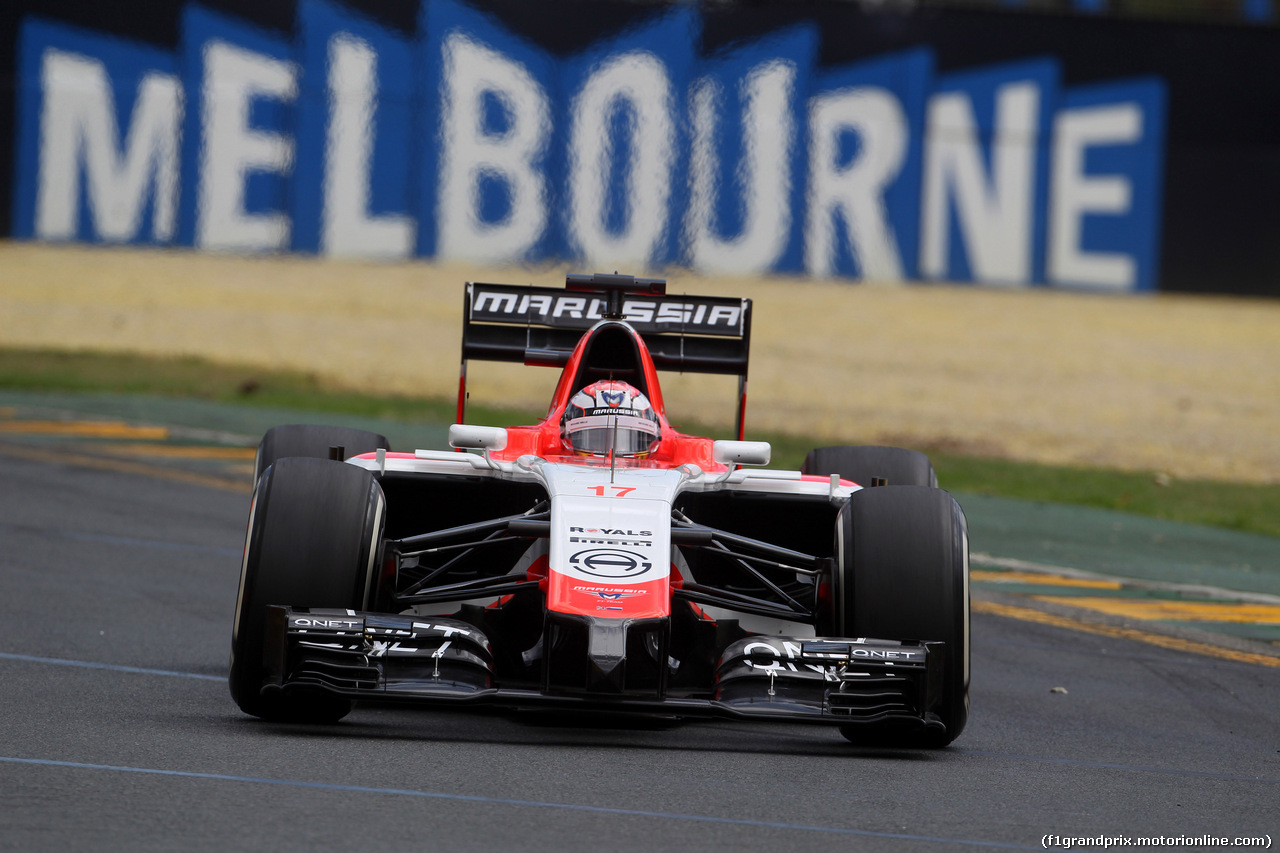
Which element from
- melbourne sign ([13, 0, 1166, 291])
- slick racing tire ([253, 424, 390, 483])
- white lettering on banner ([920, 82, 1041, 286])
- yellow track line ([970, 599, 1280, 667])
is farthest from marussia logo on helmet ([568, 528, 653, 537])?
white lettering on banner ([920, 82, 1041, 286])

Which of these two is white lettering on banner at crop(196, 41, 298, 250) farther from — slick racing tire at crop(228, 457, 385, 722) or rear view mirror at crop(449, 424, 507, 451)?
slick racing tire at crop(228, 457, 385, 722)

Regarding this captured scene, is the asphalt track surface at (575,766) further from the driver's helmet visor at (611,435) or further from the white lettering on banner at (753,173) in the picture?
the white lettering on banner at (753,173)

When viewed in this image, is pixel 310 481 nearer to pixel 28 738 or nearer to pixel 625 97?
pixel 28 738

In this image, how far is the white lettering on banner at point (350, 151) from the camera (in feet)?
95.6

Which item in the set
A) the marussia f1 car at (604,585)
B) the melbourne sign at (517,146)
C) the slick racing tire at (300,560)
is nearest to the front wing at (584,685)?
the marussia f1 car at (604,585)

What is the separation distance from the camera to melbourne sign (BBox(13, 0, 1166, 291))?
28.3m

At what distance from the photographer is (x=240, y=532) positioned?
11.0m

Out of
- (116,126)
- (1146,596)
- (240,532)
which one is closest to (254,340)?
(116,126)

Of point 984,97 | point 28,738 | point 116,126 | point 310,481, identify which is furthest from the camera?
point 984,97

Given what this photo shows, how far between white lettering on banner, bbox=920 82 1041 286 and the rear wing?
24.0m

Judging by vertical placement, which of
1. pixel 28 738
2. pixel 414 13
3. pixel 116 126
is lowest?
pixel 28 738

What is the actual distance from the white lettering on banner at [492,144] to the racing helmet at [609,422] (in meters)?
22.3

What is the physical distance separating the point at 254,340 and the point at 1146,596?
1598cm

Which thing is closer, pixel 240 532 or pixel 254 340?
pixel 240 532
